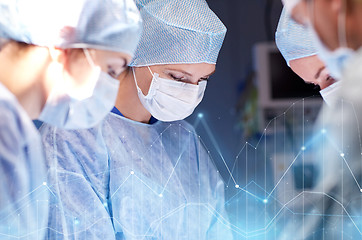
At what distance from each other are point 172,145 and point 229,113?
3.21 feet

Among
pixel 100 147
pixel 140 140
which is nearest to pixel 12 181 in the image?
pixel 100 147

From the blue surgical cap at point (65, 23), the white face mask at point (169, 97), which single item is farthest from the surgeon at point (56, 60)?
the white face mask at point (169, 97)

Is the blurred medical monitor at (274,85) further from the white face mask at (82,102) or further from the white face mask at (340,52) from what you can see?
the white face mask at (340,52)

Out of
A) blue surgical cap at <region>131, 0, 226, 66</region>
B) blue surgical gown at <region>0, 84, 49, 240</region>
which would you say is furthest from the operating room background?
blue surgical gown at <region>0, 84, 49, 240</region>

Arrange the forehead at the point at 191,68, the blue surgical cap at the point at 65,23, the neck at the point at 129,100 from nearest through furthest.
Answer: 1. the blue surgical cap at the point at 65,23
2. the forehead at the point at 191,68
3. the neck at the point at 129,100

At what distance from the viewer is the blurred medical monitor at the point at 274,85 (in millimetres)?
2754

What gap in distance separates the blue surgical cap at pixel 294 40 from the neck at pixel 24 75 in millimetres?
815

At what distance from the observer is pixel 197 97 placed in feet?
6.06

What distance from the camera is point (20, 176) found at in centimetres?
137

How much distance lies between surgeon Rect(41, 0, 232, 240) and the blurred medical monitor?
0.98 meters

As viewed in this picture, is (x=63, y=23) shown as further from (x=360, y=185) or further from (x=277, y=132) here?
(x=277, y=132)

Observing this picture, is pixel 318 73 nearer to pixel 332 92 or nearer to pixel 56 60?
pixel 332 92

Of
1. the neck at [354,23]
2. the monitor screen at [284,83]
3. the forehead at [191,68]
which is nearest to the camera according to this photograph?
the neck at [354,23]

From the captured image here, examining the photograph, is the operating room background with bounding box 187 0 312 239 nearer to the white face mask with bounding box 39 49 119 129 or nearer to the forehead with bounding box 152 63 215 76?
the forehead with bounding box 152 63 215 76
